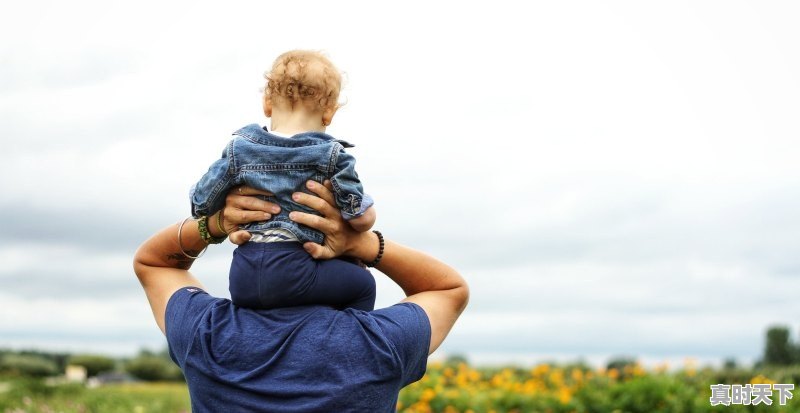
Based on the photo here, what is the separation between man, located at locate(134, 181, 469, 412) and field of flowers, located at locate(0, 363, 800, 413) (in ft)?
17.1

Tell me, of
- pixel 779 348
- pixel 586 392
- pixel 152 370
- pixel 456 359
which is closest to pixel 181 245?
pixel 586 392

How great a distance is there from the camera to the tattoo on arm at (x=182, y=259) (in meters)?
3.01

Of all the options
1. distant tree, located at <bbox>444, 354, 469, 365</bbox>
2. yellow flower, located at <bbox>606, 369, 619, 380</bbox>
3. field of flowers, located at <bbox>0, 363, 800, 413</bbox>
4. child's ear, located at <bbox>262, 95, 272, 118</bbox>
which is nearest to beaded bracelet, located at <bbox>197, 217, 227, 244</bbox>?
child's ear, located at <bbox>262, 95, 272, 118</bbox>

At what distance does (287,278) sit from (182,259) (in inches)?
28.0

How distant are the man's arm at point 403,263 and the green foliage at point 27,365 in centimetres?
1272

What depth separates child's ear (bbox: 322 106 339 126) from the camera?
9.11 feet

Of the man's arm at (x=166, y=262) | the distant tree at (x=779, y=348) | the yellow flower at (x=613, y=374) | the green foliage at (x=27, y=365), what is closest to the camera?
the man's arm at (x=166, y=262)

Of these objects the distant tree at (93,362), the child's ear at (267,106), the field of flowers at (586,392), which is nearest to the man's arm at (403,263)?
the child's ear at (267,106)

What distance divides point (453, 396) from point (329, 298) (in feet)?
18.7

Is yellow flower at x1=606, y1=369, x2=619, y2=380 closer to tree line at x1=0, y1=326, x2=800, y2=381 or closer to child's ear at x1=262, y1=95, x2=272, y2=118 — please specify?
tree line at x1=0, y1=326, x2=800, y2=381

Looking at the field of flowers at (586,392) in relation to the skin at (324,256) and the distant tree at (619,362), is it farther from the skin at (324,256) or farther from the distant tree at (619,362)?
the skin at (324,256)

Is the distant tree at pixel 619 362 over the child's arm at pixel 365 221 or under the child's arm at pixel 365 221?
under

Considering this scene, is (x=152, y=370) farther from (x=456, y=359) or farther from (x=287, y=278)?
(x=287, y=278)

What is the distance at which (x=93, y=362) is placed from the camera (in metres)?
16.2
